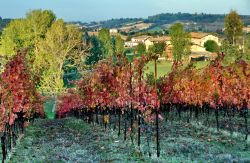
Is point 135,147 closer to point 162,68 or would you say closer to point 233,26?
point 162,68

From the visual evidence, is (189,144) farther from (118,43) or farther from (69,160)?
(118,43)

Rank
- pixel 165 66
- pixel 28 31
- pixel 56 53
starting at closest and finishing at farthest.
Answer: pixel 56 53 → pixel 28 31 → pixel 165 66

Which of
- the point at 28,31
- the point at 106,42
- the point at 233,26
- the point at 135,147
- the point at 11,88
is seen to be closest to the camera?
the point at 11,88

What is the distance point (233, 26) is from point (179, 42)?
77.2 feet

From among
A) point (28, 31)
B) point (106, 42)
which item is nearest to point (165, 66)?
point (106, 42)

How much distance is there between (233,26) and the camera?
163 metres

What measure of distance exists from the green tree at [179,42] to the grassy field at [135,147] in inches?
4362

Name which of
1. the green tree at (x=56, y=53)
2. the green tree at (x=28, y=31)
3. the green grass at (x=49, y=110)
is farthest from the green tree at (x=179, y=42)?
the green grass at (x=49, y=110)

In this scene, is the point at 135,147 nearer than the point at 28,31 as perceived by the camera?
Yes

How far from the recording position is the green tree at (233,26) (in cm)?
16088

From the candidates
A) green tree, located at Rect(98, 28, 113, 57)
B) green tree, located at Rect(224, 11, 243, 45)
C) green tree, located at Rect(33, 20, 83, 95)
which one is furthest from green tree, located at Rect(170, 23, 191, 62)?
green tree, located at Rect(33, 20, 83, 95)

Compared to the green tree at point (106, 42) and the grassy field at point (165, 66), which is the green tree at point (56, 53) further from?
the green tree at point (106, 42)

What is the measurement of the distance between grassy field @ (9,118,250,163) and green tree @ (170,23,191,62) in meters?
111

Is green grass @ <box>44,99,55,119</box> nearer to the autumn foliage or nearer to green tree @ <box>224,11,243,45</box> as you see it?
the autumn foliage
